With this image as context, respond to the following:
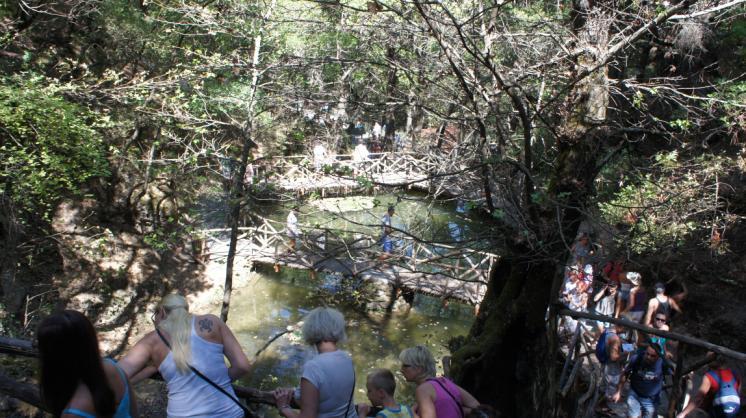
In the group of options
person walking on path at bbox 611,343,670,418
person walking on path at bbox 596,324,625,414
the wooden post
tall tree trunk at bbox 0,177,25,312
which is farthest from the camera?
tall tree trunk at bbox 0,177,25,312

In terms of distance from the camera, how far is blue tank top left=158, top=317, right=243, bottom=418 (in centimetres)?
235

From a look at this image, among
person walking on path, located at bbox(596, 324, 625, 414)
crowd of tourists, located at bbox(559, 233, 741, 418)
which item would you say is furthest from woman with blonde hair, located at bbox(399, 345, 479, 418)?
person walking on path, located at bbox(596, 324, 625, 414)

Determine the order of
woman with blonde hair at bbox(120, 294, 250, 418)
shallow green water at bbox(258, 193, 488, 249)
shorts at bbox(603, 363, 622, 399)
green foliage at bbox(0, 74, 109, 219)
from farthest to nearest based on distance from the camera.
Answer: green foliage at bbox(0, 74, 109, 219) → shorts at bbox(603, 363, 622, 399) → shallow green water at bbox(258, 193, 488, 249) → woman with blonde hair at bbox(120, 294, 250, 418)

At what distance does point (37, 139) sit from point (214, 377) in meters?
6.64

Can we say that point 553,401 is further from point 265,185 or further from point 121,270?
point 121,270

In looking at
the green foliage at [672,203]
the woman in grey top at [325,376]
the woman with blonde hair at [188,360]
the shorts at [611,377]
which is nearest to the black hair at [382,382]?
the woman in grey top at [325,376]

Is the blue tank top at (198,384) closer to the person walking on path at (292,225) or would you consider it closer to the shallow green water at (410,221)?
the shallow green water at (410,221)

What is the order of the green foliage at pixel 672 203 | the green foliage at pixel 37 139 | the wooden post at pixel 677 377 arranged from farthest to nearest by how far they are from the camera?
1. the green foliage at pixel 37 139
2. the green foliage at pixel 672 203
3. the wooden post at pixel 677 377

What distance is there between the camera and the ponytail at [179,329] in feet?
7.59

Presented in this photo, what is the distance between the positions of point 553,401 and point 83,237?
31.1 ft

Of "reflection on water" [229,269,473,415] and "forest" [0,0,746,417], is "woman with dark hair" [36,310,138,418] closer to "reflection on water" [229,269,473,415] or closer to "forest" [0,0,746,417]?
"forest" [0,0,746,417]

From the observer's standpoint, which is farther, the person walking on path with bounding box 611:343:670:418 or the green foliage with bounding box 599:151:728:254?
the green foliage with bounding box 599:151:728:254

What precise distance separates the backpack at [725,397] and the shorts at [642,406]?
721mm

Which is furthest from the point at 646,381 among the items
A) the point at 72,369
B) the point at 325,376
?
the point at 72,369
